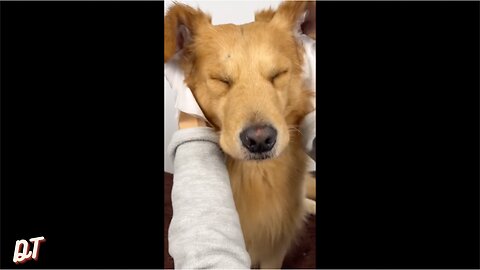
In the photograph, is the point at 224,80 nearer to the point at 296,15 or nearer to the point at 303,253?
the point at 296,15

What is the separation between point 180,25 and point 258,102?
0.78 feet

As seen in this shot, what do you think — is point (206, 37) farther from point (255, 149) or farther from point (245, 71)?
point (255, 149)

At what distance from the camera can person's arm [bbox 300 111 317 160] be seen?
1.02 meters

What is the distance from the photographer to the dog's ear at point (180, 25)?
966mm

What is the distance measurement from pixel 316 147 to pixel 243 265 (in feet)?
1.08

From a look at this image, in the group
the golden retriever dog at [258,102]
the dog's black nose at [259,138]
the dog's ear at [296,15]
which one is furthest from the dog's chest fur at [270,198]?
the dog's ear at [296,15]

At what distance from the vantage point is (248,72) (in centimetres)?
91

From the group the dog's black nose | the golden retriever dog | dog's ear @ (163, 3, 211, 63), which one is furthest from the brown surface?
dog's ear @ (163, 3, 211, 63)

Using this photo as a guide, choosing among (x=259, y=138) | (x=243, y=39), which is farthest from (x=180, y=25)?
(x=259, y=138)

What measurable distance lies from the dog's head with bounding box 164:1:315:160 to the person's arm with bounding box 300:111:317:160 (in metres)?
0.02

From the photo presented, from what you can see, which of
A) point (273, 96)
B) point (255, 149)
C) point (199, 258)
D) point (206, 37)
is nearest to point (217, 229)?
point (199, 258)

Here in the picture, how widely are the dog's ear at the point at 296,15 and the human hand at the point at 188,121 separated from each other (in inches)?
9.7

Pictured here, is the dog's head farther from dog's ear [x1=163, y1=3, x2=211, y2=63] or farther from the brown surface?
the brown surface

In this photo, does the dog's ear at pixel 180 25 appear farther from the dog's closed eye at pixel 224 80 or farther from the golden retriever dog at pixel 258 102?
the dog's closed eye at pixel 224 80
